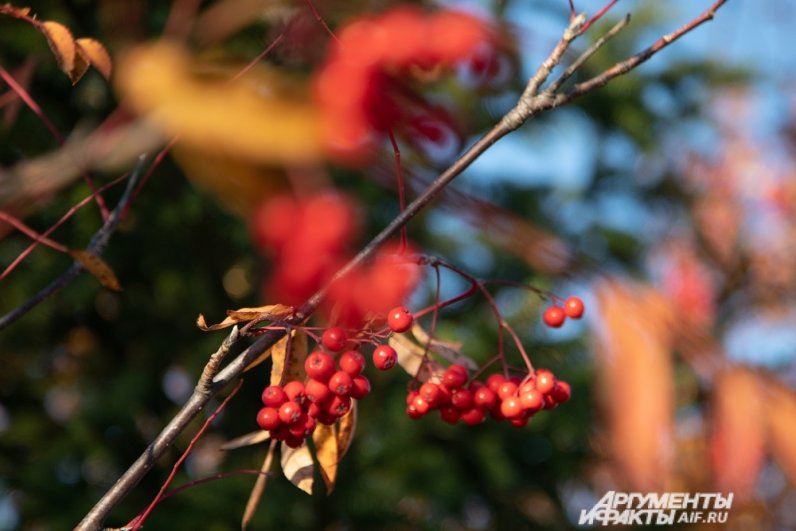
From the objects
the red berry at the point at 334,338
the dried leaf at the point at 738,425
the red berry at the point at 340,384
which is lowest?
the red berry at the point at 340,384

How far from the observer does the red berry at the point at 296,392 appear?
567 mm

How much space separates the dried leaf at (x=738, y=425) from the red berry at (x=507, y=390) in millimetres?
332

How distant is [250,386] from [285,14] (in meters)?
0.96

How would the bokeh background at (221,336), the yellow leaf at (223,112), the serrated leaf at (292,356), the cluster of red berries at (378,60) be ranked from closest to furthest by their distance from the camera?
the yellow leaf at (223,112)
the cluster of red berries at (378,60)
the serrated leaf at (292,356)
the bokeh background at (221,336)

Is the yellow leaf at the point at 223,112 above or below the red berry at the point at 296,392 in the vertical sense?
above

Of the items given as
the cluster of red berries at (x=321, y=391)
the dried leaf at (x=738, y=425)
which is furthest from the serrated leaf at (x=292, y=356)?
the dried leaf at (x=738, y=425)

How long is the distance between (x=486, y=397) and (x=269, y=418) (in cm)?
20

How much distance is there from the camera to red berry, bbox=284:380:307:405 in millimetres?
567

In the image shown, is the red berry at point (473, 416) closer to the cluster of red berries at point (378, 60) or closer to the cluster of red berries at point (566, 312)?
the cluster of red berries at point (566, 312)

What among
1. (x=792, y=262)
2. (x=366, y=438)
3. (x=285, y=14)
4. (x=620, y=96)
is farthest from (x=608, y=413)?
(x=792, y=262)

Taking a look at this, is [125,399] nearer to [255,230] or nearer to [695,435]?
[255,230]

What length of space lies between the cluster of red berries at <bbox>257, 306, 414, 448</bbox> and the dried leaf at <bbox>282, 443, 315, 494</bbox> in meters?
0.03

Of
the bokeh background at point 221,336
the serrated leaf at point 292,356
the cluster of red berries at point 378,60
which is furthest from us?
the bokeh background at point 221,336

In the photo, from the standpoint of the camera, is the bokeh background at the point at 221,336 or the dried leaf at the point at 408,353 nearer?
the dried leaf at the point at 408,353
